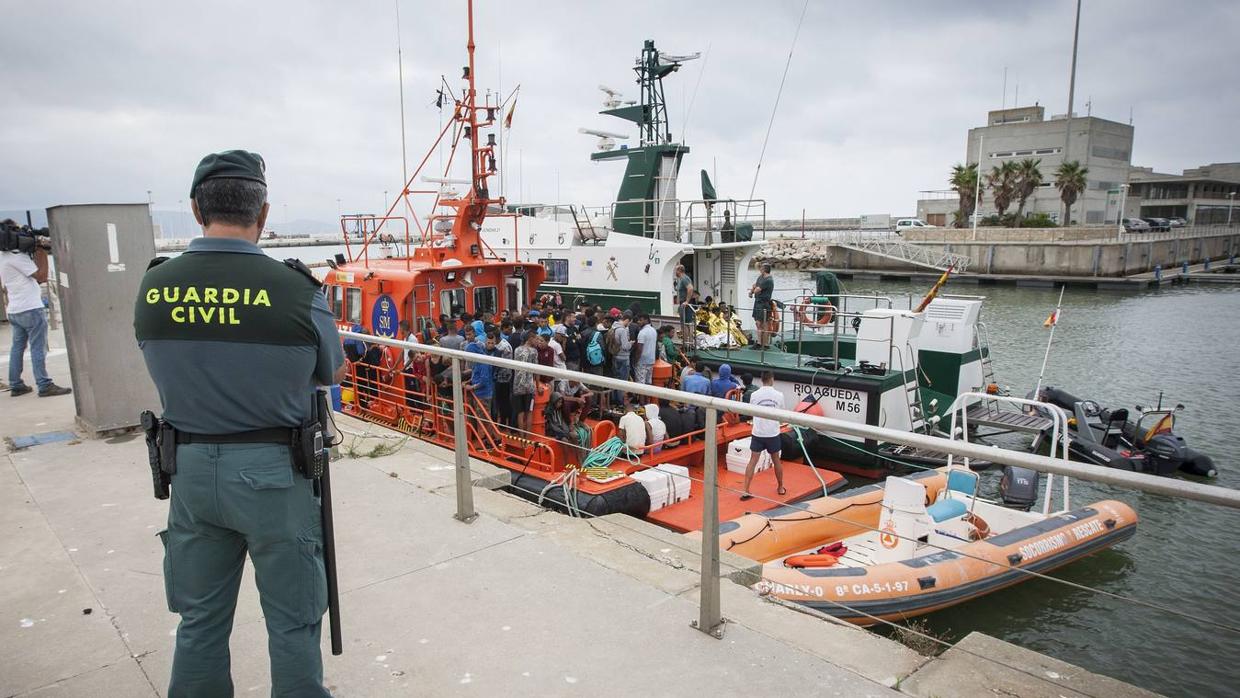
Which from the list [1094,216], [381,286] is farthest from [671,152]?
[1094,216]

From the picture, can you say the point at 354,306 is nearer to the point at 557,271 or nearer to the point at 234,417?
the point at 557,271

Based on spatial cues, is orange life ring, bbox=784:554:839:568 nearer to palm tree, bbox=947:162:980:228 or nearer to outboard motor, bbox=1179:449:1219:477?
outboard motor, bbox=1179:449:1219:477

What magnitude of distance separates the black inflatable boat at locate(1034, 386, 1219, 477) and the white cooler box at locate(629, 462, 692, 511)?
7125 mm

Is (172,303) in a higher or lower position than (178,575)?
higher

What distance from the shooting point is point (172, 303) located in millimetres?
2041

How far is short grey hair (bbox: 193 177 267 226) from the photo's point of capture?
7.09ft

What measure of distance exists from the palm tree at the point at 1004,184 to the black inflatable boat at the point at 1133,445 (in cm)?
4643

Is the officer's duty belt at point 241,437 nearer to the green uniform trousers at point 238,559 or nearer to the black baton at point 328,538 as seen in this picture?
the green uniform trousers at point 238,559

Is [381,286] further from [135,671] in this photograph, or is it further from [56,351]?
[135,671]

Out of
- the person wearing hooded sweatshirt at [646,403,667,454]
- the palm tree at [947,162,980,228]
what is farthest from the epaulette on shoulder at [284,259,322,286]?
the palm tree at [947,162,980,228]

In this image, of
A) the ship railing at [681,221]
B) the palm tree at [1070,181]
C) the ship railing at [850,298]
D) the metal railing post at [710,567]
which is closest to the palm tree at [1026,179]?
the palm tree at [1070,181]

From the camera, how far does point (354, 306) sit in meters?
10.6

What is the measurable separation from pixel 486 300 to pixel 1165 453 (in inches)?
458

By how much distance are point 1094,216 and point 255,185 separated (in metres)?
78.7
